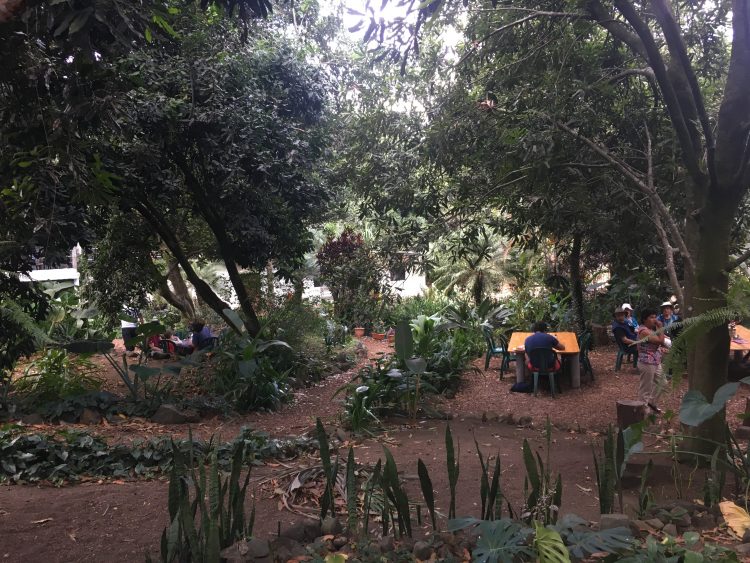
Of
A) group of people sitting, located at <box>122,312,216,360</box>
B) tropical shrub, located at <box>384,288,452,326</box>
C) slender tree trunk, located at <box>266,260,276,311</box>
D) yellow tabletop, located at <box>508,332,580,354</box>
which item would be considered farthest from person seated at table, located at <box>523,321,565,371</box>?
tropical shrub, located at <box>384,288,452,326</box>

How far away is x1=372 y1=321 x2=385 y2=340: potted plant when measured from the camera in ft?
54.2

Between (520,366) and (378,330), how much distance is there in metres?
8.18

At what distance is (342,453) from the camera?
215 inches

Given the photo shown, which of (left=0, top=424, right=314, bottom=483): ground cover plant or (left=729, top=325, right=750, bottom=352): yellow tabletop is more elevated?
(left=729, top=325, right=750, bottom=352): yellow tabletop

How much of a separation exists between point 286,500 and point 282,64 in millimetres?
6373

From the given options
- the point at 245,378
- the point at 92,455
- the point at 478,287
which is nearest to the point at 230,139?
the point at 245,378

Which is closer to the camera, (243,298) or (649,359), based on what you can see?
(649,359)

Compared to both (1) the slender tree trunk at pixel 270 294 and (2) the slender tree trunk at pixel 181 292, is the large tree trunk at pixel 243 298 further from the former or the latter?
(2) the slender tree trunk at pixel 181 292

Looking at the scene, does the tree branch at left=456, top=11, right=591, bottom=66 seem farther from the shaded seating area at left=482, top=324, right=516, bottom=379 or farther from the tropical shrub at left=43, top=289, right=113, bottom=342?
the tropical shrub at left=43, top=289, right=113, bottom=342

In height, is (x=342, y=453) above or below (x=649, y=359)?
below

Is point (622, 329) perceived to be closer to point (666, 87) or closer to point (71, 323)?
point (666, 87)

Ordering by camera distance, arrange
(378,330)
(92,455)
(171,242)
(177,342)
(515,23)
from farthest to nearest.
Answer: (378,330) → (177,342) → (171,242) → (515,23) → (92,455)

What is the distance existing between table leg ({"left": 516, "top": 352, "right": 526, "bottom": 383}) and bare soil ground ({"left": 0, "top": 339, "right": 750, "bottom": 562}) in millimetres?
260

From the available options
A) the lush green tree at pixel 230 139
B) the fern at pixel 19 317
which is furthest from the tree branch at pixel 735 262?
the fern at pixel 19 317
